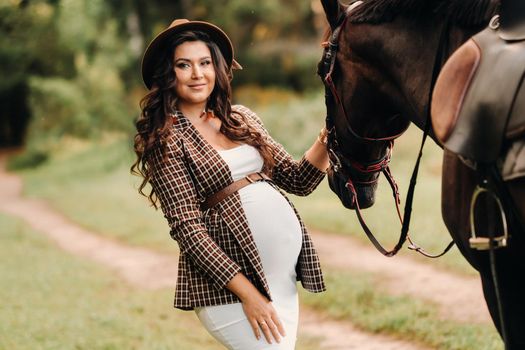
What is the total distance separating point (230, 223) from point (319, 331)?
120 inches

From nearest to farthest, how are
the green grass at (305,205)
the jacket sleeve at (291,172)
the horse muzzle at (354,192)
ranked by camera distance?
the horse muzzle at (354,192)
the jacket sleeve at (291,172)
the green grass at (305,205)

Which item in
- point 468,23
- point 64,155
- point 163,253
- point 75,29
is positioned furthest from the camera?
point 64,155

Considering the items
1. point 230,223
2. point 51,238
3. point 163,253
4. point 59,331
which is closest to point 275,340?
point 230,223

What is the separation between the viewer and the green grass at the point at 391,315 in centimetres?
480

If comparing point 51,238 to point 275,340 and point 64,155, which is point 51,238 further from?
point 64,155

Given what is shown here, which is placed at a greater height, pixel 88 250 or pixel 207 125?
pixel 207 125

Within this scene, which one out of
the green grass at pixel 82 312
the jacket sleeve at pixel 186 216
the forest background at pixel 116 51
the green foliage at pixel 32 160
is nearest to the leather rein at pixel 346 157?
the jacket sleeve at pixel 186 216

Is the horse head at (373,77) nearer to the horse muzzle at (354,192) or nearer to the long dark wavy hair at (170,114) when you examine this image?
the horse muzzle at (354,192)

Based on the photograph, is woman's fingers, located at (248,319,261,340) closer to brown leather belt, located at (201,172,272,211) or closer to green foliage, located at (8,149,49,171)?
brown leather belt, located at (201,172,272,211)

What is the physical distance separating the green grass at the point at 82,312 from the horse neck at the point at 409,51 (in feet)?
10.3

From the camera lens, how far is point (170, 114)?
9.30ft

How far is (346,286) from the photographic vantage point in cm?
639

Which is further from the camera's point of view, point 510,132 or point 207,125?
point 207,125

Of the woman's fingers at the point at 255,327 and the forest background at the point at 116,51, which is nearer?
the woman's fingers at the point at 255,327
